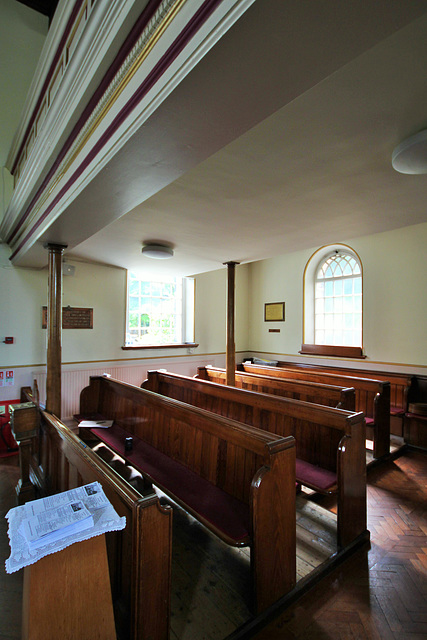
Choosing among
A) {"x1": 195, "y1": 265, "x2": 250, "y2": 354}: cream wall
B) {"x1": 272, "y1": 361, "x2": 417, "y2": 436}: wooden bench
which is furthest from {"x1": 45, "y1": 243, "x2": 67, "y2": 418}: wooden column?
{"x1": 272, "y1": 361, "x2": 417, "y2": 436}: wooden bench

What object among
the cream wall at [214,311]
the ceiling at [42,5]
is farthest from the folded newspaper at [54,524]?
the cream wall at [214,311]

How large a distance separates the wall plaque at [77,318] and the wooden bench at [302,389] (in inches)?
83.2

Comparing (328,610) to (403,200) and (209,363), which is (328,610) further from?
(209,363)

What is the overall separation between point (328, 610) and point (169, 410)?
5.05 feet

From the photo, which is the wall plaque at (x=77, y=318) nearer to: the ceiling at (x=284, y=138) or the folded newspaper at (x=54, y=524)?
the ceiling at (x=284, y=138)

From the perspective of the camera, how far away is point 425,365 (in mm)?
4590

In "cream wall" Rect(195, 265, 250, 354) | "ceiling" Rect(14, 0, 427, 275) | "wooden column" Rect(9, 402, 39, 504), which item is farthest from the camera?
"cream wall" Rect(195, 265, 250, 354)

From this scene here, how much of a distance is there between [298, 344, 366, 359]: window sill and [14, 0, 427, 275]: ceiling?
2.44 meters

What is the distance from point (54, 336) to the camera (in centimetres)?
303

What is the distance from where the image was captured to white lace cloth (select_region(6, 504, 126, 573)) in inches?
36.4

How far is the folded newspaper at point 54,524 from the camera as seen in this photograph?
0.96 metres

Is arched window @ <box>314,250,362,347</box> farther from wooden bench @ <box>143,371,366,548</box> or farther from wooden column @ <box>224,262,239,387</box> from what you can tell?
wooden bench @ <box>143,371,366,548</box>

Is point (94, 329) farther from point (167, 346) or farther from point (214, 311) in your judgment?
point (214, 311)

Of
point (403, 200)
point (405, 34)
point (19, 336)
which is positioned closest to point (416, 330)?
point (403, 200)
